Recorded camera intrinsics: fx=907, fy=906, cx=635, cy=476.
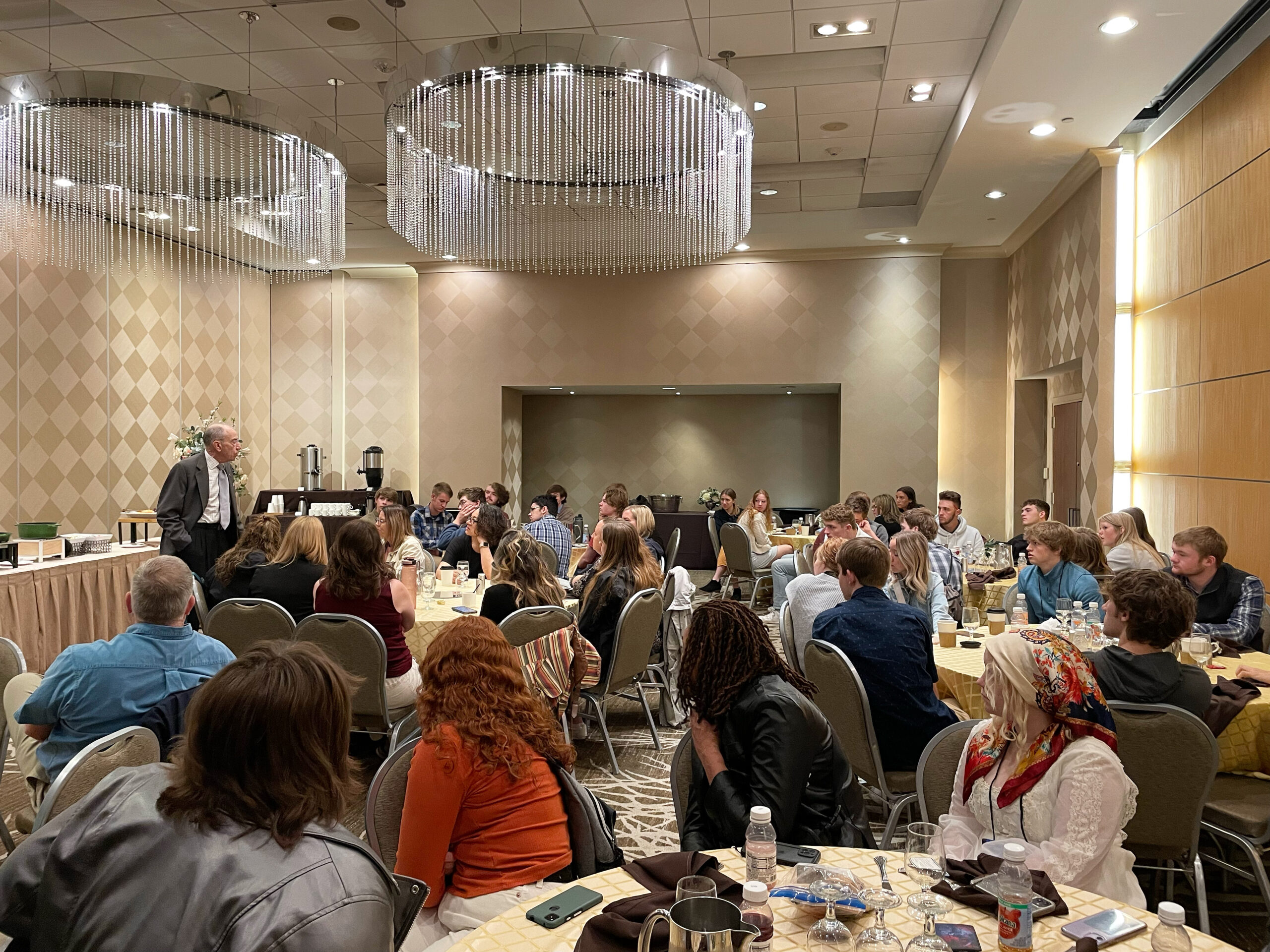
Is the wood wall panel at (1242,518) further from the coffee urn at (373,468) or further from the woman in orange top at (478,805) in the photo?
the coffee urn at (373,468)

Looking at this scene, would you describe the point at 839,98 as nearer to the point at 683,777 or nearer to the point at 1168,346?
the point at 1168,346

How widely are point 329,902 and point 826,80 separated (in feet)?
25.2

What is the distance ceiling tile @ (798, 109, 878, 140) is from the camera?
840cm

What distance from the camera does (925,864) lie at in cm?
182

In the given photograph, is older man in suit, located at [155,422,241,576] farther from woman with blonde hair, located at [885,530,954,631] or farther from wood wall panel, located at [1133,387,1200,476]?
wood wall panel, located at [1133,387,1200,476]

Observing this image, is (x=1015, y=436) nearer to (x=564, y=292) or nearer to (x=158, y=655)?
(x=564, y=292)

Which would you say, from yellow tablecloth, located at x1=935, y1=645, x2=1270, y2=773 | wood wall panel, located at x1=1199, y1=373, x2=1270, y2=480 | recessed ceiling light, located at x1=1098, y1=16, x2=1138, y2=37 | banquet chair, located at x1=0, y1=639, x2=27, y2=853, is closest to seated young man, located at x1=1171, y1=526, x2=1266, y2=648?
yellow tablecloth, located at x1=935, y1=645, x2=1270, y2=773

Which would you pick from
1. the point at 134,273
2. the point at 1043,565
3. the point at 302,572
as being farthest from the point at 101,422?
the point at 1043,565

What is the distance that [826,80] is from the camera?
7598mm

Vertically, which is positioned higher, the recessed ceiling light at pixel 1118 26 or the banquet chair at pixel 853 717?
the recessed ceiling light at pixel 1118 26

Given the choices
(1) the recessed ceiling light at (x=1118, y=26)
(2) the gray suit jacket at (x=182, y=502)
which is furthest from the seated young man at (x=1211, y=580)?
(2) the gray suit jacket at (x=182, y=502)

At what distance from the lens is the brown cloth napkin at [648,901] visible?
1617 millimetres

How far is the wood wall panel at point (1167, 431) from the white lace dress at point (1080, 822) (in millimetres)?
5720

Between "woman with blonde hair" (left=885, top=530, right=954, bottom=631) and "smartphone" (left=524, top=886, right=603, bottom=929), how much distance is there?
11.3 feet
